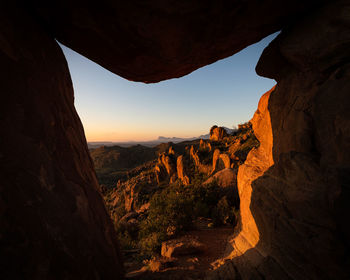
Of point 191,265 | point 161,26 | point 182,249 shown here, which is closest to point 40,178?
point 161,26

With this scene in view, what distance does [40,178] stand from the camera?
2.04m

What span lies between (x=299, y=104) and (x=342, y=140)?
1080 mm

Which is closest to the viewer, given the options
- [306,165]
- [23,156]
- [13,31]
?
[23,156]

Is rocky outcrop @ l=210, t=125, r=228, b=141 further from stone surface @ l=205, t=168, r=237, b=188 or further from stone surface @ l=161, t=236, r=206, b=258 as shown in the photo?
stone surface @ l=161, t=236, r=206, b=258

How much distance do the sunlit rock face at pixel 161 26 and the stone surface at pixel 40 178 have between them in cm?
67

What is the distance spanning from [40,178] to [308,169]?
13.2ft

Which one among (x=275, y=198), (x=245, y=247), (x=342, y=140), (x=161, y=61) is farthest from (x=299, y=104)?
(x=245, y=247)

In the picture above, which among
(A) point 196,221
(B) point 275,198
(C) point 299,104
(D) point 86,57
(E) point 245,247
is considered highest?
(D) point 86,57

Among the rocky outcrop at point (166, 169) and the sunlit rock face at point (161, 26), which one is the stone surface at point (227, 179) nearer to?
the sunlit rock face at point (161, 26)

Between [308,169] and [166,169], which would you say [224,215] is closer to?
[308,169]

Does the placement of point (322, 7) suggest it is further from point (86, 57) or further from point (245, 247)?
point (245, 247)

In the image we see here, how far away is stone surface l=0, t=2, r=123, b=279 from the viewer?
1.72 metres

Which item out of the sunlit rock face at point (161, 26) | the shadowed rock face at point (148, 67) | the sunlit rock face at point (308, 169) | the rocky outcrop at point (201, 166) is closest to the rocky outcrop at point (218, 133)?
the rocky outcrop at point (201, 166)

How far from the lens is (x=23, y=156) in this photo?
1940 millimetres
